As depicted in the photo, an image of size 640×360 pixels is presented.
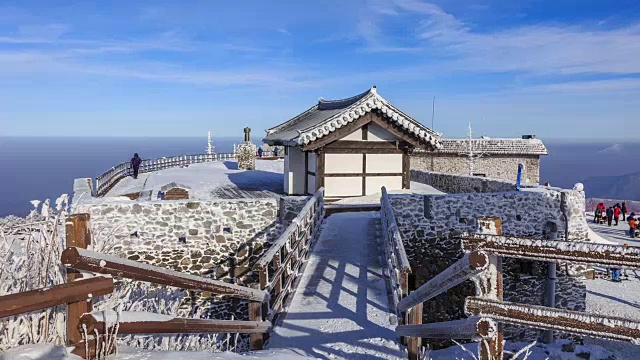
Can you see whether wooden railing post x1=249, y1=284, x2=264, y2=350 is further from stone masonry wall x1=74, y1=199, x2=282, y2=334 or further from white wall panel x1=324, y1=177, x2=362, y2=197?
white wall panel x1=324, y1=177, x2=362, y2=197

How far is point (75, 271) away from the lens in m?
3.23

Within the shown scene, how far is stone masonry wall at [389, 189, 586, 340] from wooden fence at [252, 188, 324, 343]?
9.20 feet

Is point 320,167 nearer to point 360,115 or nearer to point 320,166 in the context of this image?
point 320,166

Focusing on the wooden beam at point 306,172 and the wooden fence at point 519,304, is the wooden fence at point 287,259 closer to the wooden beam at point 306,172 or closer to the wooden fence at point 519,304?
the wooden fence at point 519,304

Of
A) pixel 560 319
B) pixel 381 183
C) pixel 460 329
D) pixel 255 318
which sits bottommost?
pixel 255 318

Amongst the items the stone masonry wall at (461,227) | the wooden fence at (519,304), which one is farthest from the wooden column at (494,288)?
the stone masonry wall at (461,227)

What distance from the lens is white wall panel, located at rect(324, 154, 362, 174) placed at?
16922mm

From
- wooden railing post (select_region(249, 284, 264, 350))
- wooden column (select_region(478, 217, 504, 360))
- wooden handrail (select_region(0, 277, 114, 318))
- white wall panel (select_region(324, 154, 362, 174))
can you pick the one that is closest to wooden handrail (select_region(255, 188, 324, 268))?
wooden railing post (select_region(249, 284, 264, 350))

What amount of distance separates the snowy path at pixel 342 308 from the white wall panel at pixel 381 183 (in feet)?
16.8

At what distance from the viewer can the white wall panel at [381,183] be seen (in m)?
17.2

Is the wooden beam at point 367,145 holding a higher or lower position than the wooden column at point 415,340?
higher

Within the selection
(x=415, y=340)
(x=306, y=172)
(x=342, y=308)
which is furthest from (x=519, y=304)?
(x=306, y=172)

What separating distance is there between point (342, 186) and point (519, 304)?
14191mm

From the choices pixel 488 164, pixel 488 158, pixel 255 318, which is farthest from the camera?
pixel 488 164
